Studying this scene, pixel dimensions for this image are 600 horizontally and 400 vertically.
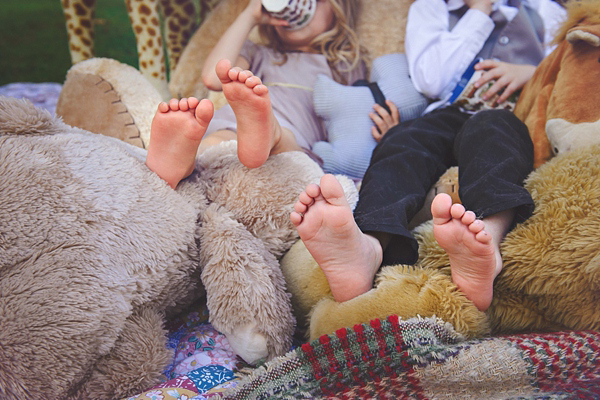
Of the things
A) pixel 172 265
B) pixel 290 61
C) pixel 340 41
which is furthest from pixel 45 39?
pixel 172 265

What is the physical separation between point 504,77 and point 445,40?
0.20m

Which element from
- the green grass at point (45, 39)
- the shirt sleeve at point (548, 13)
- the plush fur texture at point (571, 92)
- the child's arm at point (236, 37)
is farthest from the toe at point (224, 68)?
the shirt sleeve at point (548, 13)

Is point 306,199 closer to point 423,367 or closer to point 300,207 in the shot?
point 300,207

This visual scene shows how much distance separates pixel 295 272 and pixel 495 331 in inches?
13.8

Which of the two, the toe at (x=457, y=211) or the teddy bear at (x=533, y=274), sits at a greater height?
the toe at (x=457, y=211)

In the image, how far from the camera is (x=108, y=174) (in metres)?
0.74

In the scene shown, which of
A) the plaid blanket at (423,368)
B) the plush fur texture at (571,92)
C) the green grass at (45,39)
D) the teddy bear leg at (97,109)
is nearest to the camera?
the plaid blanket at (423,368)

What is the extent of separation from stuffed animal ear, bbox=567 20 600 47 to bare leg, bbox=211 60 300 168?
0.61 m

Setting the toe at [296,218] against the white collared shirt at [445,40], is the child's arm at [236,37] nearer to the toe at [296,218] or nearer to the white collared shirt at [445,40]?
the white collared shirt at [445,40]

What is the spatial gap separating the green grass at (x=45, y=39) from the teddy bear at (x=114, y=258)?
825mm

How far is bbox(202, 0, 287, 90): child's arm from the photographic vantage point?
1.28 metres

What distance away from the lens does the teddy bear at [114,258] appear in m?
0.62

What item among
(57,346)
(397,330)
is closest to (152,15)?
(57,346)

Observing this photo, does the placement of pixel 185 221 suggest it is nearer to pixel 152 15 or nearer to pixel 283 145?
pixel 283 145
